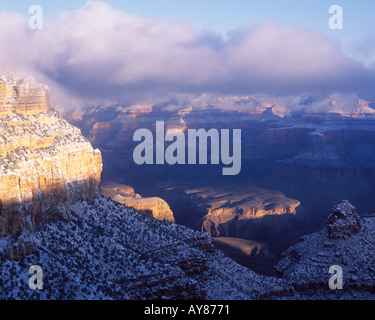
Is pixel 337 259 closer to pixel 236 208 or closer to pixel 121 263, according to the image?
pixel 121 263

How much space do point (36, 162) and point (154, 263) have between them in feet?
37.9

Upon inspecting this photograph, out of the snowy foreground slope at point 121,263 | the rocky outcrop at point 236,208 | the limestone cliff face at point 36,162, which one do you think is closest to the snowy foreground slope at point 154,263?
the snowy foreground slope at point 121,263

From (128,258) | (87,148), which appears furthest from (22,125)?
(128,258)

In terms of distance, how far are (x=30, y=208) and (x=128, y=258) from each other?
8.65 meters

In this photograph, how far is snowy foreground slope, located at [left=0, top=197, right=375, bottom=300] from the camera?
27.2m

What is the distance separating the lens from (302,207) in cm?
14562

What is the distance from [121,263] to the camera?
3197 centimetres

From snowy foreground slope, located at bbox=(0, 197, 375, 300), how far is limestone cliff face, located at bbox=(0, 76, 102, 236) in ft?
4.41

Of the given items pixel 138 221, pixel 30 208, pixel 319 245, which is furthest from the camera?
pixel 319 245

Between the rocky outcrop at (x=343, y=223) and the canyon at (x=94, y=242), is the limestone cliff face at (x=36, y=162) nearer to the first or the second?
the canyon at (x=94, y=242)

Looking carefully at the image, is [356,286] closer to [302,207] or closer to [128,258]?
[128,258]

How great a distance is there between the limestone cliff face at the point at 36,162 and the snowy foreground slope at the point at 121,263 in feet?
4.30

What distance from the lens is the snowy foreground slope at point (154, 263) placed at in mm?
27203

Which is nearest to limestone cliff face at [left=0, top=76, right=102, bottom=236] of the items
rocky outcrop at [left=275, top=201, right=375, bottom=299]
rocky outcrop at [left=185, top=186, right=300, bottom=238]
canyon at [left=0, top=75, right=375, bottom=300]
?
canyon at [left=0, top=75, right=375, bottom=300]
